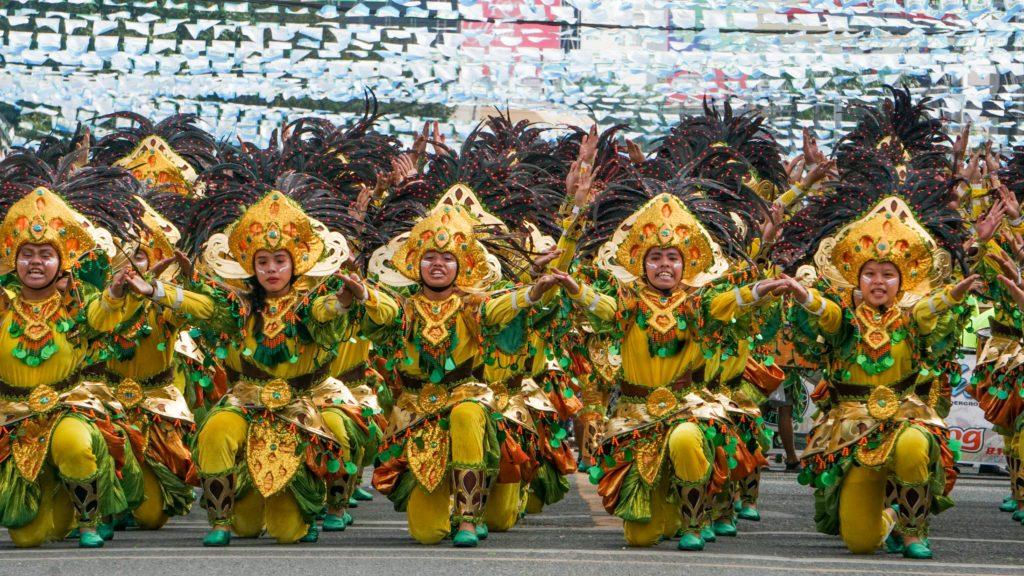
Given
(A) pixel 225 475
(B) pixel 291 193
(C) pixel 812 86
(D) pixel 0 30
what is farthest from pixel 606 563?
(D) pixel 0 30

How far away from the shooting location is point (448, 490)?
10961mm

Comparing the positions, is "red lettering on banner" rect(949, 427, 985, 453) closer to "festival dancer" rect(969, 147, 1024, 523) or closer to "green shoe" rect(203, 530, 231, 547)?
"festival dancer" rect(969, 147, 1024, 523)

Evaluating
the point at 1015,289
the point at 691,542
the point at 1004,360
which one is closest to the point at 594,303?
the point at 691,542

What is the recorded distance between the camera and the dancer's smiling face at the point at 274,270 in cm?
1102

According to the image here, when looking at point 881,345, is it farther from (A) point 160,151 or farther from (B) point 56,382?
(A) point 160,151

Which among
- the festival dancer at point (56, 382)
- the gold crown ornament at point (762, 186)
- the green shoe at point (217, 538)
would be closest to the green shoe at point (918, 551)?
Result: the green shoe at point (217, 538)

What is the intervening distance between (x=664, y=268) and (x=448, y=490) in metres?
1.69

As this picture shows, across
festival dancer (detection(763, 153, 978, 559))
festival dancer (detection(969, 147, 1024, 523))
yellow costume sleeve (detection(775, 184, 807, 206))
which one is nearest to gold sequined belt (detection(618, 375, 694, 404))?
festival dancer (detection(763, 153, 978, 559))

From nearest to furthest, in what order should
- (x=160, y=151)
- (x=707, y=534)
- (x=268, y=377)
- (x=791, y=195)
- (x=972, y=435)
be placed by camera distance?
(x=268, y=377)
(x=707, y=534)
(x=791, y=195)
(x=160, y=151)
(x=972, y=435)

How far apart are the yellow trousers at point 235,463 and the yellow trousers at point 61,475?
596 millimetres

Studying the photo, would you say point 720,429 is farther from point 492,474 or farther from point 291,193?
point 291,193

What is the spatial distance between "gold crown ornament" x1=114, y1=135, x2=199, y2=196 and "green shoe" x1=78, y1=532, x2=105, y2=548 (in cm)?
440

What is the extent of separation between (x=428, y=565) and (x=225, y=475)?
1439 mm

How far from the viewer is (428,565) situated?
9.80 meters
